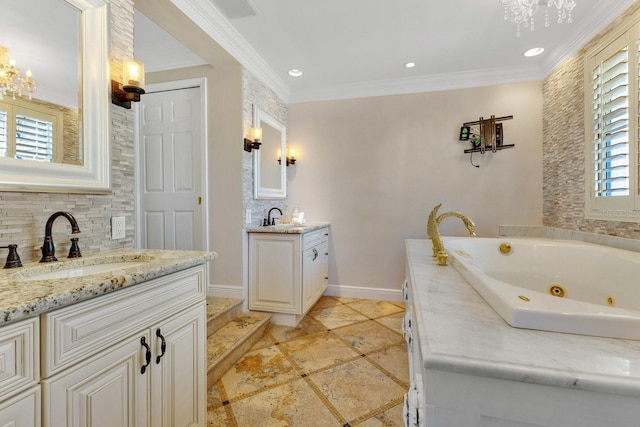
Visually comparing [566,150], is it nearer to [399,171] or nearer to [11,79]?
[399,171]

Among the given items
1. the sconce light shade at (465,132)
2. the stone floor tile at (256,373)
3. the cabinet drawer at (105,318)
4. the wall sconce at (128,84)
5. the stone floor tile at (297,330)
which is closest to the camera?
the cabinet drawer at (105,318)

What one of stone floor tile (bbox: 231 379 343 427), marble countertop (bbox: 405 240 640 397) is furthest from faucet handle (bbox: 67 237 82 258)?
marble countertop (bbox: 405 240 640 397)

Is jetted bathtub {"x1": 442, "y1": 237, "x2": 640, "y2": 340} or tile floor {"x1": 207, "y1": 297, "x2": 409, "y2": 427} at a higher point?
jetted bathtub {"x1": 442, "y1": 237, "x2": 640, "y2": 340}

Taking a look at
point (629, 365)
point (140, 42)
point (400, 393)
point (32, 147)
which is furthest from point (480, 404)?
point (140, 42)

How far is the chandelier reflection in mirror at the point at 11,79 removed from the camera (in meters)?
0.98

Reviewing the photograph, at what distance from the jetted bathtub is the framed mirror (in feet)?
5.91

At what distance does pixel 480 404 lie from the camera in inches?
24.2

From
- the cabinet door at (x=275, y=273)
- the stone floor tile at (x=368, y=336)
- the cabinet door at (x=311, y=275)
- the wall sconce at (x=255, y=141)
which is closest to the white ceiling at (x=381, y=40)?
the wall sconce at (x=255, y=141)

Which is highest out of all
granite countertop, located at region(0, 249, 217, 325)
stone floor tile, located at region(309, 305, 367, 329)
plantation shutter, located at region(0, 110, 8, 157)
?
plantation shutter, located at region(0, 110, 8, 157)

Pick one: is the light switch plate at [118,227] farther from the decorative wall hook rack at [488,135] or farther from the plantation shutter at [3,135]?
the decorative wall hook rack at [488,135]

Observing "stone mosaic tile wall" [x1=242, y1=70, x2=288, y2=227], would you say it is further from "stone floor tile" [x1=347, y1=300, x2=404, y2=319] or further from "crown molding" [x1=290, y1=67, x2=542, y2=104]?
"stone floor tile" [x1=347, y1=300, x2=404, y2=319]

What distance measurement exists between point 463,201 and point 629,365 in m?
2.57

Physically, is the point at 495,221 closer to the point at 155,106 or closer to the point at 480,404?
the point at 480,404

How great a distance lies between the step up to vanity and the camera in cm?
179
